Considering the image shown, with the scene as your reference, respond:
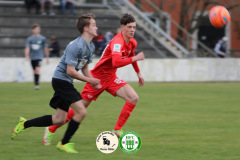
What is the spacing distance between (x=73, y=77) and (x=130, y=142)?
1.13m

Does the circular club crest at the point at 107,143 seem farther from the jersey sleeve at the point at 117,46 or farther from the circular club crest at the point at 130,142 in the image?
the jersey sleeve at the point at 117,46

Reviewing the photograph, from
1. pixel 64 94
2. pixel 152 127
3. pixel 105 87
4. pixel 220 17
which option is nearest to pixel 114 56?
pixel 105 87

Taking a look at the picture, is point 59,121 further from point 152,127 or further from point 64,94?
point 152,127

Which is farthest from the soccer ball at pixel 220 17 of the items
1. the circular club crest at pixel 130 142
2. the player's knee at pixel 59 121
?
the circular club crest at pixel 130 142

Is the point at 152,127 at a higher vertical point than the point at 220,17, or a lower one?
lower

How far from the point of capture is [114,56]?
8.31 m

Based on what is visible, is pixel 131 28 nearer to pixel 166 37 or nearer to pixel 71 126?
pixel 71 126

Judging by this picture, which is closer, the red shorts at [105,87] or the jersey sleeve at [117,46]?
the jersey sleeve at [117,46]

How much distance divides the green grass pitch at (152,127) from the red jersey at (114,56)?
39.4 inches

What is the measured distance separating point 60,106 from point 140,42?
1996cm

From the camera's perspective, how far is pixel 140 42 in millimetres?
27344

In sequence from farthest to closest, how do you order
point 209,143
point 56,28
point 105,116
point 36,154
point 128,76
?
point 56,28
point 128,76
point 105,116
point 209,143
point 36,154

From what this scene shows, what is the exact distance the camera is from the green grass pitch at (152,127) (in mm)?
7270

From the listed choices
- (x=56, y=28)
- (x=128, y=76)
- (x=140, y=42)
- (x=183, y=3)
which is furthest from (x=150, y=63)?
(x=183, y=3)
